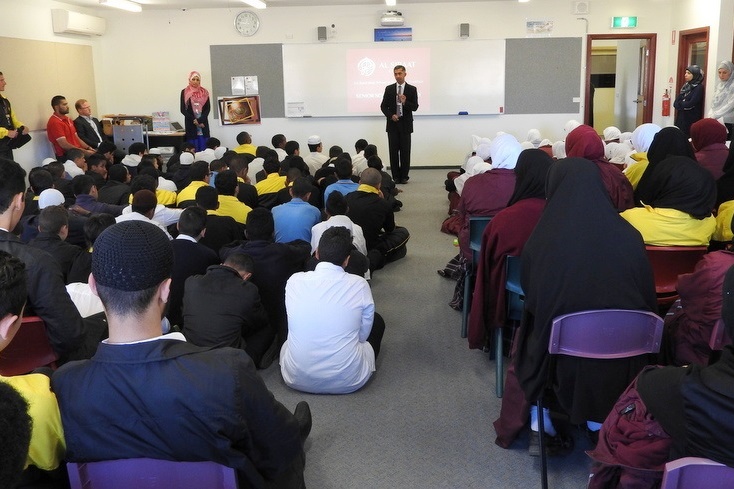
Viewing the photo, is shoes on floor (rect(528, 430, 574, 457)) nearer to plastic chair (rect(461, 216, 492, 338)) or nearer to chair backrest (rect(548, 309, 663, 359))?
chair backrest (rect(548, 309, 663, 359))

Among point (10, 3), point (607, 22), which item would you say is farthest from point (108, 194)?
point (607, 22)

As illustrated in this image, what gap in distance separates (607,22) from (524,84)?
1596mm

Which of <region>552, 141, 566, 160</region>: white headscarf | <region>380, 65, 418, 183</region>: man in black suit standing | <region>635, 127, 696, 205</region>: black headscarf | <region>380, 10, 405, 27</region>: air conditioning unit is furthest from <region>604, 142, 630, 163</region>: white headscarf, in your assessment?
<region>380, 10, 405, 27</region>: air conditioning unit

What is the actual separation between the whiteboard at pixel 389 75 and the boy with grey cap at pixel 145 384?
10400 mm

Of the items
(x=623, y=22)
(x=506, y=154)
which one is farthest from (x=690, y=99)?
Result: (x=506, y=154)

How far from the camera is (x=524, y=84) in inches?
452

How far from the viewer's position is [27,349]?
254cm

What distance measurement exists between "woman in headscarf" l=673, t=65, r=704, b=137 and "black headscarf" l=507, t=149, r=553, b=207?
679 cm

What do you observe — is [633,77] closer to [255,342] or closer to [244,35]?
[244,35]

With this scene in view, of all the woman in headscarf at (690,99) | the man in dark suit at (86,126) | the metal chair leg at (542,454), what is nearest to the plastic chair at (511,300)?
the metal chair leg at (542,454)

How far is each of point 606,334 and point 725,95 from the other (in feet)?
25.6

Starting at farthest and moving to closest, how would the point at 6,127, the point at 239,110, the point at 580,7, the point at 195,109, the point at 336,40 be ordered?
the point at 239,110 → the point at 336,40 → the point at 580,7 → the point at 195,109 → the point at 6,127

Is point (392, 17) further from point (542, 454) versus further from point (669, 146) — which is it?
point (542, 454)

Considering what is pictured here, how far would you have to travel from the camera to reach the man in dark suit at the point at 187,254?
3838 mm
